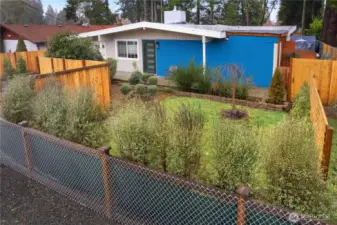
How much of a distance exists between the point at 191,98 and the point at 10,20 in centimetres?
4322

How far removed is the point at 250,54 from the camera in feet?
41.0

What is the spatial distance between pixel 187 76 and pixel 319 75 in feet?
15.0

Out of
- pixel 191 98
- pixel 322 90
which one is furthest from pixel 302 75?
pixel 191 98

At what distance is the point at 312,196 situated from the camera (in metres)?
3.17

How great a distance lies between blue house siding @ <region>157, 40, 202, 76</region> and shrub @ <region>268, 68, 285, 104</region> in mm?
4666

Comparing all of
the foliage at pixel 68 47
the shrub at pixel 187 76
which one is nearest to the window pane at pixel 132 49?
the foliage at pixel 68 47

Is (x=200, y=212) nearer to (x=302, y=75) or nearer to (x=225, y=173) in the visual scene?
(x=225, y=173)

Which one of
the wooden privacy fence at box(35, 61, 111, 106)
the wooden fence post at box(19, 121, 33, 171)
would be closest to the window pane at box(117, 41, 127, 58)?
the wooden privacy fence at box(35, 61, 111, 106)

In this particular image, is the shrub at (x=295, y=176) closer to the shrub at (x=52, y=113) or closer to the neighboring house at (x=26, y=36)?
the shrub at (x=52, y=113)

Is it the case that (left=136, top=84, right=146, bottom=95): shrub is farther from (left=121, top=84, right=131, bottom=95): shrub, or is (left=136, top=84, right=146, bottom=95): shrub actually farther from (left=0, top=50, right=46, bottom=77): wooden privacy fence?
(left=0, top=50, right=46, bottom=77): wooden privacy fence

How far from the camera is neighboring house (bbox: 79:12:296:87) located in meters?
12.2

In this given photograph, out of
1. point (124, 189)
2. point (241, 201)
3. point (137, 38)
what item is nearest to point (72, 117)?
point (124, 189)

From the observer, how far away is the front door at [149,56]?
610 inches

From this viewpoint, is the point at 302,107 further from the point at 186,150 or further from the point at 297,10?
the point at 297,10
